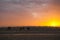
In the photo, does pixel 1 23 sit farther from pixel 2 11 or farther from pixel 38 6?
pixel 38 6

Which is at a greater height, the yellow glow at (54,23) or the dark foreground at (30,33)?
the yellow glow at (54,23)

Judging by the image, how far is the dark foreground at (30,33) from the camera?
835 millimetres

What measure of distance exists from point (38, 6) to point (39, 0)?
6 cm

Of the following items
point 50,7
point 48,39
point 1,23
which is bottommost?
point 48,39

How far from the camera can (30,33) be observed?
85 cm

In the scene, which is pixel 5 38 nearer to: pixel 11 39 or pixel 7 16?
pixel 11 39

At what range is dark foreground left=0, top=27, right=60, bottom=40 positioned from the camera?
0.84 m

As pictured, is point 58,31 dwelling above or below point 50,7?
below

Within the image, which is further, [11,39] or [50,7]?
[50,7]

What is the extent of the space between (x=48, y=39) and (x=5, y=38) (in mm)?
285

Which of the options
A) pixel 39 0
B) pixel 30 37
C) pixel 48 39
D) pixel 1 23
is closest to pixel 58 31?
pixel 48 39

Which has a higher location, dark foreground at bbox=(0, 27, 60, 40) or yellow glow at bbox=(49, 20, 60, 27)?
yellow glow at bbox=(49, 20, 60, 27)

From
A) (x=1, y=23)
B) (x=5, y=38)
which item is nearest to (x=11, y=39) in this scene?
(x=5, y=38)

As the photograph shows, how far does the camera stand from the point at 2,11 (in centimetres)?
98
